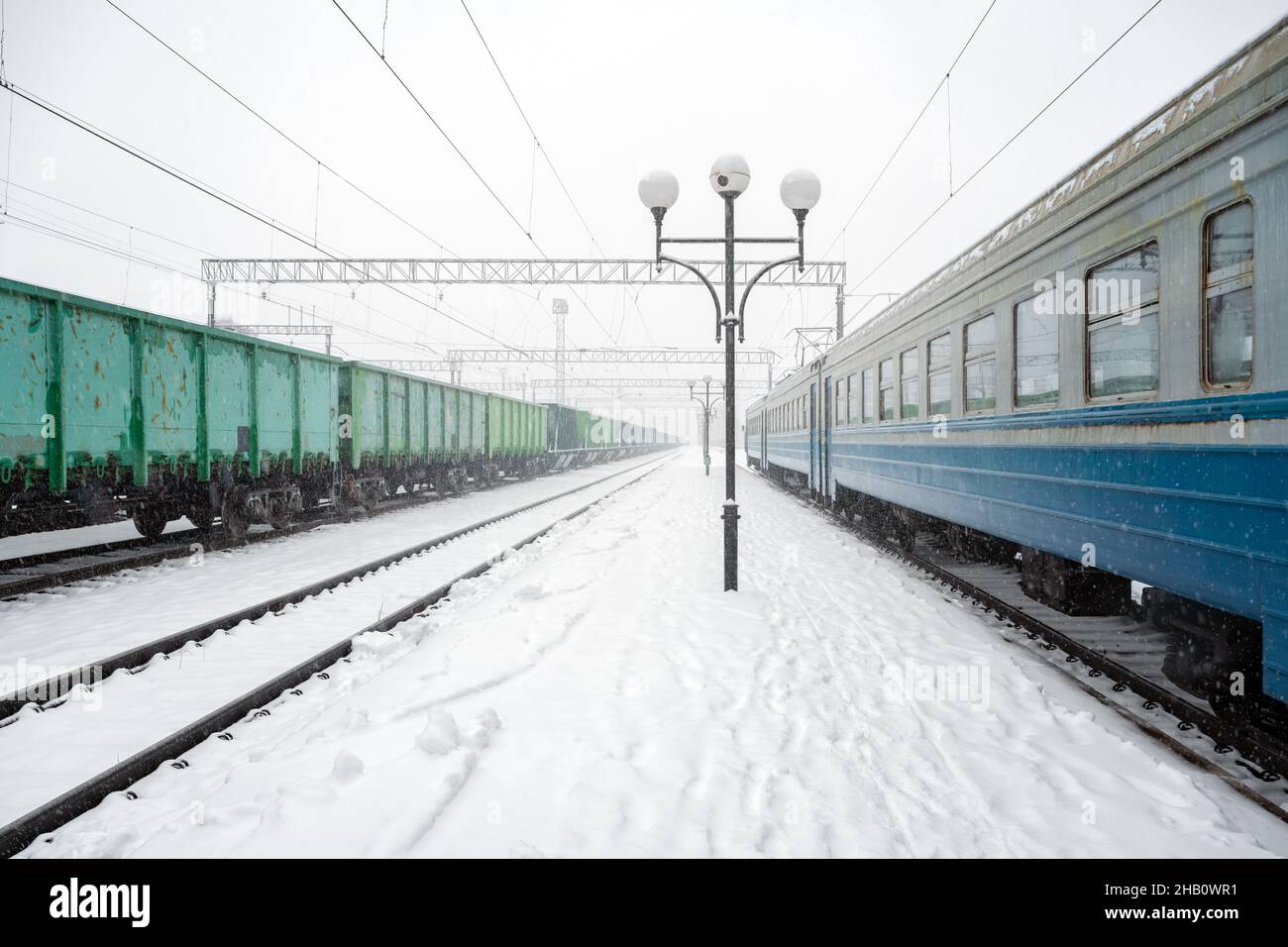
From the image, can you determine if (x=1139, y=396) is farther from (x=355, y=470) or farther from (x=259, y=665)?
(x=355, y=470)

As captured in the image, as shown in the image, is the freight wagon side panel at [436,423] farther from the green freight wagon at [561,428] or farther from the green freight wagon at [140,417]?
the green freight wagon at [561,428]

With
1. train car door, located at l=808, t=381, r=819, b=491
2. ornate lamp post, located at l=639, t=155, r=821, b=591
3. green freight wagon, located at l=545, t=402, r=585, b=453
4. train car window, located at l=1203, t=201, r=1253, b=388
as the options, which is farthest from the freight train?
green freight wagon, located at l=545, t=402, r=585, b=453

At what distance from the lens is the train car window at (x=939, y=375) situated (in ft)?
23.9

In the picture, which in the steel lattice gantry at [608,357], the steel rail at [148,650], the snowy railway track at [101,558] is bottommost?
the steel rail at [148,650]

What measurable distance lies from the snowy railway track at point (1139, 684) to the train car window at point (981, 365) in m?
1.87

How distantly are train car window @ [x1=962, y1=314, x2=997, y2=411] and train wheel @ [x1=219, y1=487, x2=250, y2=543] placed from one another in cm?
1031

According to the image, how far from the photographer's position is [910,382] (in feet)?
28.2

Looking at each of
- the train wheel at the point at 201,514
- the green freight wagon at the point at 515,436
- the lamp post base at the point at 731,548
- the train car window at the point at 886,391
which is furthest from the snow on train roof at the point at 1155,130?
the green freight wagon at the point at 515,436

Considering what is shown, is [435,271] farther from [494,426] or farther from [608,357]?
[608,357]

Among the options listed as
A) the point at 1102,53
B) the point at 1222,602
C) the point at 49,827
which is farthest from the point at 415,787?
the point at 1102,53

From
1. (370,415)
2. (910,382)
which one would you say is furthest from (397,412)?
(910,382)

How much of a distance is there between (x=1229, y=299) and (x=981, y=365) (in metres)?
3.14

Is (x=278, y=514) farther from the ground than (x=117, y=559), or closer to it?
farther from the ground

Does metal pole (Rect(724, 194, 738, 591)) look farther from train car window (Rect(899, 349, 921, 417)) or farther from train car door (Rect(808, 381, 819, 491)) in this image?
train car door (Rect(808, 381, 819, 491))
